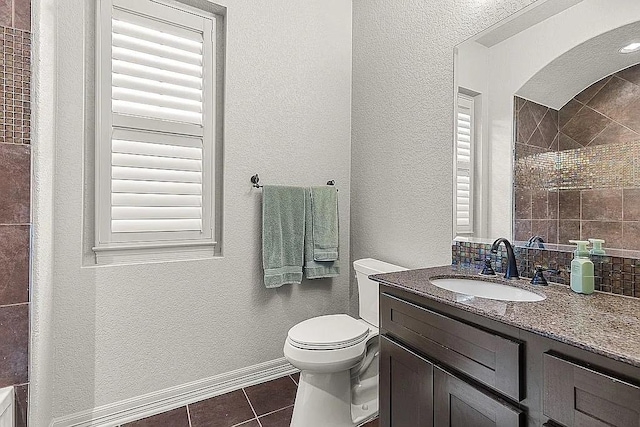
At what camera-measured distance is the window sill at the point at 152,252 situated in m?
1.81

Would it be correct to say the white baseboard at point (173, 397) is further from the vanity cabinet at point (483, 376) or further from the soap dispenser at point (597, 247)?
the soap dispenser at point (597, 247)

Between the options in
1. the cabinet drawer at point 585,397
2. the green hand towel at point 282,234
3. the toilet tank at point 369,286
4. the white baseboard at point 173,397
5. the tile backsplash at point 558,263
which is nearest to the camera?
the cabinet drawer at point 585,397

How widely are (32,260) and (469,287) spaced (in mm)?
1764

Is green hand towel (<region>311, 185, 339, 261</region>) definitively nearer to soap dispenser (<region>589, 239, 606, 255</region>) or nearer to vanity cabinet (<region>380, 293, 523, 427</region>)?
vanity cabinet (<region>380, 293, 523, 427</region>)

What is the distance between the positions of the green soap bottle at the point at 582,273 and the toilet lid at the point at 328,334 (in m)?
0.96

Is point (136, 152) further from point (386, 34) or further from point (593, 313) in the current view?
point (593, 313)

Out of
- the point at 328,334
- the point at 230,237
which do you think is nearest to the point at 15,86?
the point at 230,237

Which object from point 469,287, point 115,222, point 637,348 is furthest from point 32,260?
point 637,348

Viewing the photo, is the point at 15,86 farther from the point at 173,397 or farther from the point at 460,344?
the point at 460,344

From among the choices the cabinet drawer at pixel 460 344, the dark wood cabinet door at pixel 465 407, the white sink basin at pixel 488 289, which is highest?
the white sink basin at pixel 488 289

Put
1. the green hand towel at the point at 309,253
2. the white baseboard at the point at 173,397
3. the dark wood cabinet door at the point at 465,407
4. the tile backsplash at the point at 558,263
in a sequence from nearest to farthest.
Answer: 1. the dark wood cabinet door at the point at 465,407
2. the tile backsplash at the point at 558,263
3. the white baseboard at the point at 173,397
4. the green hand towel at the point at 309,253

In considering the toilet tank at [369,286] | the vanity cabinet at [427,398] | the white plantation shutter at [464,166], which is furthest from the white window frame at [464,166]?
the vanity cabinet at [427,398]

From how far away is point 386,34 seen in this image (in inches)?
87.6

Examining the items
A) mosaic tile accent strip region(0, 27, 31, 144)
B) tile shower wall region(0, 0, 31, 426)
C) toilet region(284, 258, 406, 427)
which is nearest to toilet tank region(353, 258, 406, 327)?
toilet region(284, 258, 406, 427)
